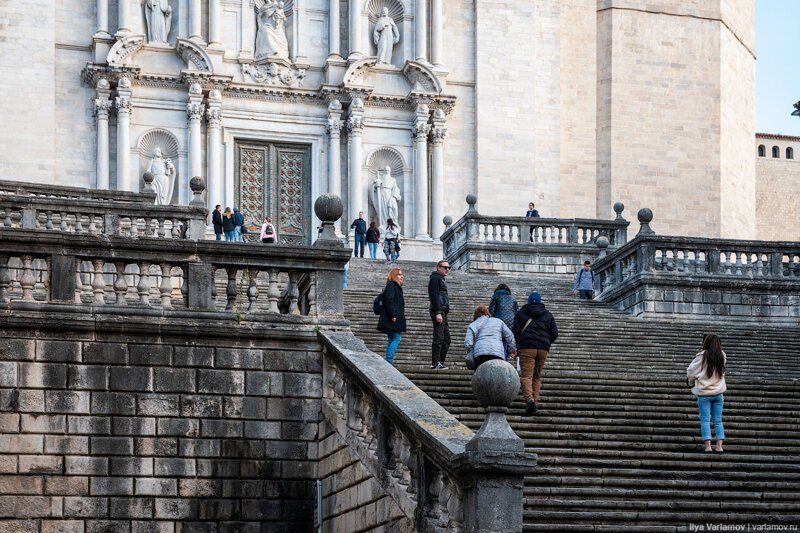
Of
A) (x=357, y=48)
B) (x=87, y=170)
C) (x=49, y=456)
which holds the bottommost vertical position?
(x=49, y=456)

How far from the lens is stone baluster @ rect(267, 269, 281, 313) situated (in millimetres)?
16547

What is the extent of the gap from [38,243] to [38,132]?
1892cm

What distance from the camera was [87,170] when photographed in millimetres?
34750

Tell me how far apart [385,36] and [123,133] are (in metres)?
6.34

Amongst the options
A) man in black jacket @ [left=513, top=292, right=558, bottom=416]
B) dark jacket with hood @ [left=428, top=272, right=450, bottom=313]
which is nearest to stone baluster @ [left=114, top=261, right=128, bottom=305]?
dark jacket with hood @ [left=428, top=272, right=450, bottom=313]

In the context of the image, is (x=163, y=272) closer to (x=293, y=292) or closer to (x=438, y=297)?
(x=293, y=292)

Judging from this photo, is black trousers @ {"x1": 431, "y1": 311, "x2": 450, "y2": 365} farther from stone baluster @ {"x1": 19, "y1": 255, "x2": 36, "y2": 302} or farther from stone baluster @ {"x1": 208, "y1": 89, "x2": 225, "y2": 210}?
stone baluster @ {"x1": 208, "y1": 89, "x2": 225, "y2": 210}

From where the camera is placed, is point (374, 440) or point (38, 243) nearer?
point (374, 440)

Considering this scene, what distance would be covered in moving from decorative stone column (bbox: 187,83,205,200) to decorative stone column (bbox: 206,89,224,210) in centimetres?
22

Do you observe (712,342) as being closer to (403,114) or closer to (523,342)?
(523,342)

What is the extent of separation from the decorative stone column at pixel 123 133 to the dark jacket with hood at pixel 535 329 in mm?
18705

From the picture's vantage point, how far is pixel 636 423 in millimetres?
16219

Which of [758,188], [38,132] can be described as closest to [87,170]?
[38,132]

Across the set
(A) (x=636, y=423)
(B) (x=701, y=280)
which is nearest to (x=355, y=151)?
(B) (x=701, y=280)
